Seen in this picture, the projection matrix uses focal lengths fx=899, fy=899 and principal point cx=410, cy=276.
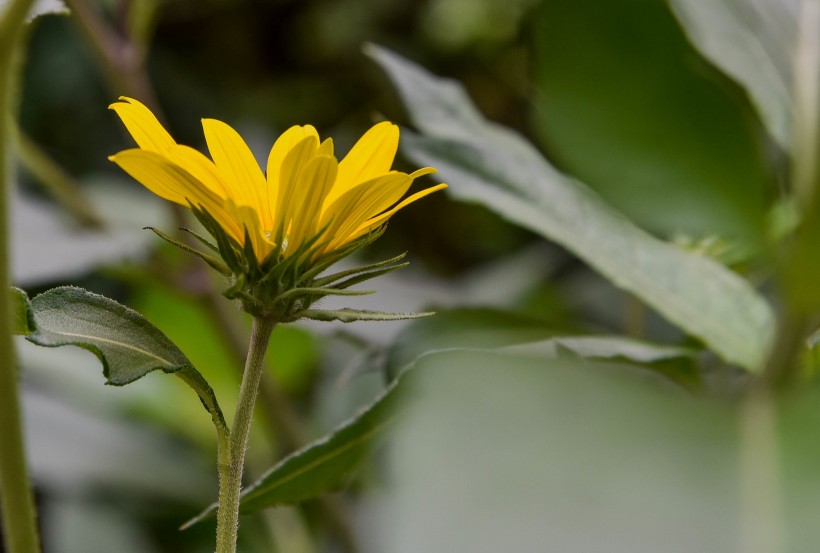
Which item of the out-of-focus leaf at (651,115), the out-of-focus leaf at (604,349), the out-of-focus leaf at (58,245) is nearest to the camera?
the out-of-focus leaf at (604,349)

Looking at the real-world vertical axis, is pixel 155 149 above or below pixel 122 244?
below

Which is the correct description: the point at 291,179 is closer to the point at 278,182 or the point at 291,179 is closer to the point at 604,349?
the point at 278,182

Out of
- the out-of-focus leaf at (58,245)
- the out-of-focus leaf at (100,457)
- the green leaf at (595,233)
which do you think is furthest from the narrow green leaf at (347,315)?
the out-of-focus leaf at (100,457)

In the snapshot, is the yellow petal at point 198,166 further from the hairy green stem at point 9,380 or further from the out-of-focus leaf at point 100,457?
the out-of-focus leaf at point 100,457

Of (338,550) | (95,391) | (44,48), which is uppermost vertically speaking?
(44,48)

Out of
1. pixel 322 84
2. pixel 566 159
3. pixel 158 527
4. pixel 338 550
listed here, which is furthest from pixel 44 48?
pixel 566 159

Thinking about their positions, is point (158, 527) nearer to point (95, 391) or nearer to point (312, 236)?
point (95, 391)

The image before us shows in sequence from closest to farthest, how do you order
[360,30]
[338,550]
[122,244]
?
1. [122,244]
2. [338,550]
3. [360,30]
